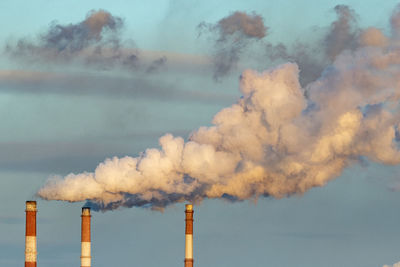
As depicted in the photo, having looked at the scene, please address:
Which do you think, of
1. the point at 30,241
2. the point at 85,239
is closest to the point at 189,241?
the point at 85,239

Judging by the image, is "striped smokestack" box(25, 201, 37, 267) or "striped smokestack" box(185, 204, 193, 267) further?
"striped smokestack" box(185, 204, 193, 267)

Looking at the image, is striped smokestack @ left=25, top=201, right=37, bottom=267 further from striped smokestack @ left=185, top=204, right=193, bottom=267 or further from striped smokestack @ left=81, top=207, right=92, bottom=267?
striped smokestack @ left=185, top=204, right=193, bottom=267

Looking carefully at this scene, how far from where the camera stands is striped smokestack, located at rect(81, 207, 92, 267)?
3177 inches

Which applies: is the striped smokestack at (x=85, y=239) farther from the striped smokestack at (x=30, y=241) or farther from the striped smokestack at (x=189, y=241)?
the striped smokestack at (x=189, y=241)

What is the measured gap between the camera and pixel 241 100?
74188 mm

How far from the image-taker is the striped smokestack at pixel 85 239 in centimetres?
8069

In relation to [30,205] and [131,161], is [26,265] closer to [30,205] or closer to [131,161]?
[30,205]

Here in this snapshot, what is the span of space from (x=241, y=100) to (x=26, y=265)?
16150 millimetres

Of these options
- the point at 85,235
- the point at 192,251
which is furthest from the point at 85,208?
the point at 192,251

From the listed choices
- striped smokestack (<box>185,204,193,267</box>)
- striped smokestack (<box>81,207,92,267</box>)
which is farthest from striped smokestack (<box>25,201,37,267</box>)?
striped smokestack (<box>185,204,193,267</box>)

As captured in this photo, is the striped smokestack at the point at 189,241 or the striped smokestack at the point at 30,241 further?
the striped smokestack at the point at 189,241

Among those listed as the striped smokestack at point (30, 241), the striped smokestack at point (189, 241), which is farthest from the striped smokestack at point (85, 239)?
the striped smokestack at point (189, 241)

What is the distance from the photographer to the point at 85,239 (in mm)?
80750

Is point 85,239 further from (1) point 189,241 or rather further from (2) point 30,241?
(1) point 189,241
